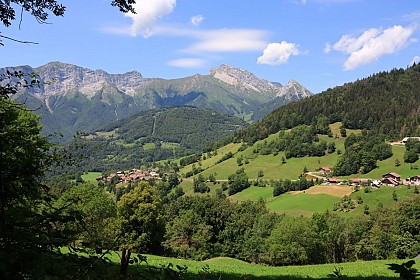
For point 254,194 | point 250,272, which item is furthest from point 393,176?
point 250,272

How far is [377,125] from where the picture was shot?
191250 mm

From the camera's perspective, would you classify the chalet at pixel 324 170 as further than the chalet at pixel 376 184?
Yes

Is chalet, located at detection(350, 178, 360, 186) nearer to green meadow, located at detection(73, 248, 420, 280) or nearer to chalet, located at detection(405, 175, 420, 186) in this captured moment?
chalet, located at detection(405, 175, 420, 186)

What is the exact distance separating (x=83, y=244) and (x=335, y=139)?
200681mm

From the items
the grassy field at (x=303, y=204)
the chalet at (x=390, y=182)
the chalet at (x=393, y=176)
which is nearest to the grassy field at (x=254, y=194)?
the grassy field at (x=303, y=204)

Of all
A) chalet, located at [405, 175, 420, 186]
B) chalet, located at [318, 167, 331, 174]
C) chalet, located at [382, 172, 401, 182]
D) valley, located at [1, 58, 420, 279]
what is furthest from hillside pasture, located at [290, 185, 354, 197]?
chalet, located at [318, 167, 331, 174]

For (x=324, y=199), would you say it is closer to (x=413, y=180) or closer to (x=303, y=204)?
(x=303, y=204)

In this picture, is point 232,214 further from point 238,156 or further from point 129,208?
point 238,156

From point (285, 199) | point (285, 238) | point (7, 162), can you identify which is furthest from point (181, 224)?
point (285, 199)

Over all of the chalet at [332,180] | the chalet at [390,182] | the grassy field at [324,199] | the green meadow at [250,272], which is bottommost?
the grassy field at [324,199]

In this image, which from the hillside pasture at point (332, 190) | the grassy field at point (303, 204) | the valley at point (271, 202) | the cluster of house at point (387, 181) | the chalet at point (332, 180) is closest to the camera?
the valley at point (271, 202)

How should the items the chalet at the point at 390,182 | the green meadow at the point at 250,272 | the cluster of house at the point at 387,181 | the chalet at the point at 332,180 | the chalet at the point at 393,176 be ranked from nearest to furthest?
1. the green meadow at the point at 250,272
2. the chalet at the point at 390,182
3. the cluster of house at the point at 387,181
4. the chalet at the point at 393,176
5. the chalet at the point at 332,180

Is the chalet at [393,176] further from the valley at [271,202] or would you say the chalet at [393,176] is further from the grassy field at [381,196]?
the grassy field at [381,196]

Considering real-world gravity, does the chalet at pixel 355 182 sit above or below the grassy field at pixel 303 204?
above
